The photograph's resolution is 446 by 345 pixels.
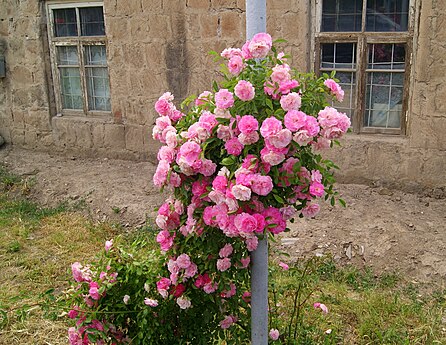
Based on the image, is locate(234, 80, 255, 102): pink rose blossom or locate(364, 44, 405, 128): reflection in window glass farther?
locate(364, 44, 405, 128): reflection in window glass

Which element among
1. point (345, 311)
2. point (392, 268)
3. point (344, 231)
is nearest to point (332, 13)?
point (344, 231)

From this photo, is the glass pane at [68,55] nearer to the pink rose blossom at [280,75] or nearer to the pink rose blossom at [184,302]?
the pink rose blossom at [184,302]

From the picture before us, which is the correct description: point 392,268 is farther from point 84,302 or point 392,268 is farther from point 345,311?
point 84,302

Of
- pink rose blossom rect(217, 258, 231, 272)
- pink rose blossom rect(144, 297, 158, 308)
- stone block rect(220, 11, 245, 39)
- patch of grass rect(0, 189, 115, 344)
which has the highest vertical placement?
stone block rect(220, 11, 245, 39)

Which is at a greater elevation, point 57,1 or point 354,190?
point 57,1

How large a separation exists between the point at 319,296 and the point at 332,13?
2764 mm

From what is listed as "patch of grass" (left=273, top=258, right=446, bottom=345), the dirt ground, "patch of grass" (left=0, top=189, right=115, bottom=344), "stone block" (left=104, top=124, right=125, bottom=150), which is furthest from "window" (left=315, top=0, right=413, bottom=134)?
"patch of grass" (left=0, top=189, right=115, bottom=344)

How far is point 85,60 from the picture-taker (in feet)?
21.7

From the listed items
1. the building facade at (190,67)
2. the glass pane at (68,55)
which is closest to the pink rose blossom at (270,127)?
the building facade at (190,67)

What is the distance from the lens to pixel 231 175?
1994mm

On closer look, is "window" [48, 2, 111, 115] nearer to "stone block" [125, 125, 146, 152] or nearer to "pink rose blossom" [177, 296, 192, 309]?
"stone block" [125, 125, 146, 152]

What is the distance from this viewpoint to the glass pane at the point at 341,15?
4863mm

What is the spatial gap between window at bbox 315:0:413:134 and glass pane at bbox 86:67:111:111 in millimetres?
2807

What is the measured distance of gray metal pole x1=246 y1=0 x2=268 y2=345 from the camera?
2.17m
